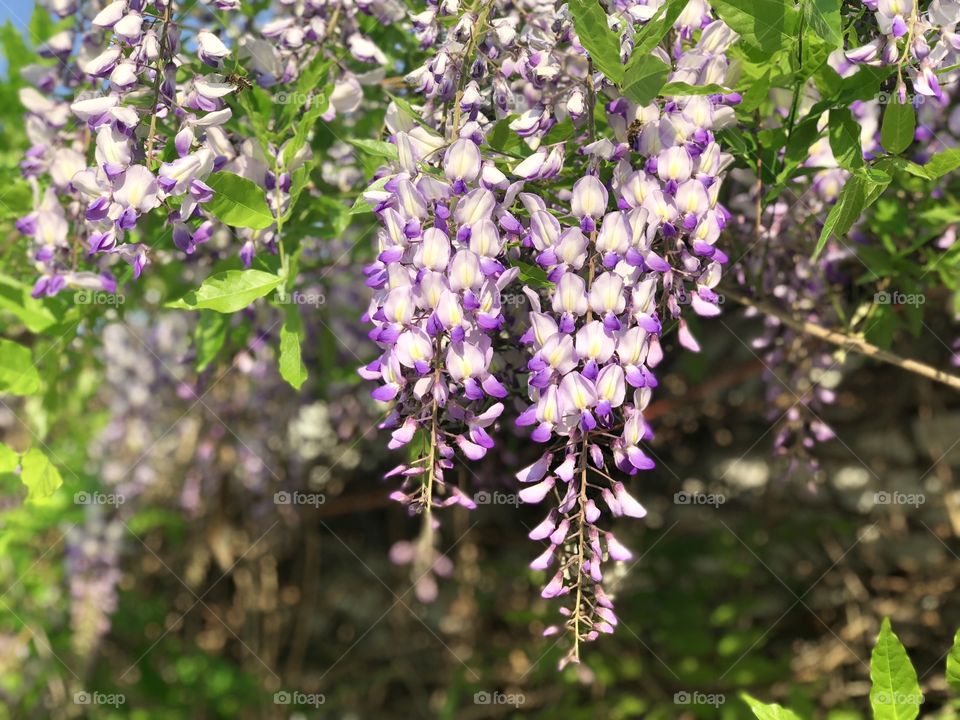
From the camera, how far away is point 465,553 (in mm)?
3527

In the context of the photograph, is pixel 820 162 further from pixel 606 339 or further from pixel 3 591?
pixel 3 591

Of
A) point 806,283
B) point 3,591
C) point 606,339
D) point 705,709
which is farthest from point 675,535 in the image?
point 3,591

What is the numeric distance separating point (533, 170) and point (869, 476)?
2.21m

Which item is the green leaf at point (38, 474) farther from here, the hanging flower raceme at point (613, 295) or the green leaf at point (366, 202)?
the hanging flower raceme at point (613, 295)

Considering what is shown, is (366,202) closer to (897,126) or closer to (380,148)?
(380,148)

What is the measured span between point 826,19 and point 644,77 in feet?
0.81

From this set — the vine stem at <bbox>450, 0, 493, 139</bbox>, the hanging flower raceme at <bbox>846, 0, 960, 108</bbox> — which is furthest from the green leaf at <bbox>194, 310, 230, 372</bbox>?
the hanging flower raceme at <bbox>846, 0, 960, 108</bbox>

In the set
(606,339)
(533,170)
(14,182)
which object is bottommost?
(14,182)

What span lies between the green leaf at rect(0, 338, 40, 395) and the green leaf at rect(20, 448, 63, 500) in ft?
0.66

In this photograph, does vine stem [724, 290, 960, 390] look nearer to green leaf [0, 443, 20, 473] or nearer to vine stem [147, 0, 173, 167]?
vine stem [147, 0, 173, 167]

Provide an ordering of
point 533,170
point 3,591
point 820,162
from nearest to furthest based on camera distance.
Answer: point 533,170 < point 820,162 < point 3,591

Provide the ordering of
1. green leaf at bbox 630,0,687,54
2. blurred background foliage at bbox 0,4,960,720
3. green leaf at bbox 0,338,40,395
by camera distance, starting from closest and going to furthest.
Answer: green leaf at bbox 630,0,687,54 < green leaf at bbox 0,338,40,395 < blurred background foliage at bbox 0,4,960,720

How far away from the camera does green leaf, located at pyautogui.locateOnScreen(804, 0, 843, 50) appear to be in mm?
1230

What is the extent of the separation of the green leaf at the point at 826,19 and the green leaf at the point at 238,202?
2.70ft
